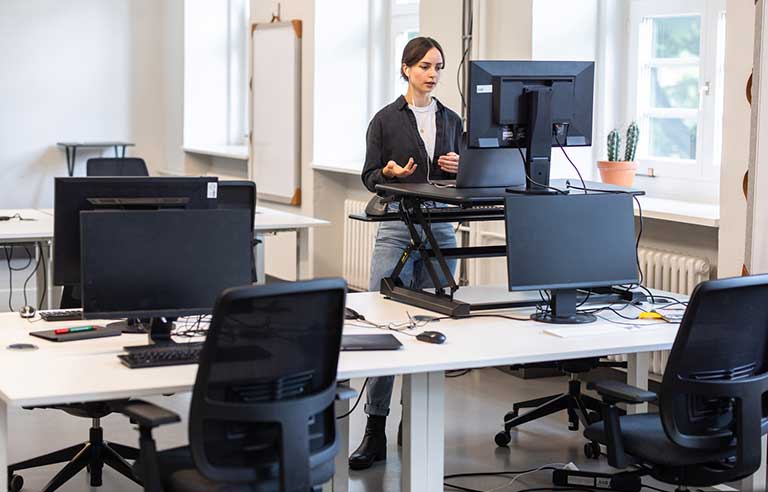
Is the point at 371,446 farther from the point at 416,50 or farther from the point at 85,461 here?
the point at 416,50

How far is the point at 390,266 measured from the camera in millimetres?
4109

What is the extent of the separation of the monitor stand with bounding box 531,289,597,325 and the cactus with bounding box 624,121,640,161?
5.75ft

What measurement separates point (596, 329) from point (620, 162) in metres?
1.86

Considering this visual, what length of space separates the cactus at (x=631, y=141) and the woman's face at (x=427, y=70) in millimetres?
1199

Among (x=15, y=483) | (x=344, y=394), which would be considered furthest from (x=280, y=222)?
(x=344, y=394)

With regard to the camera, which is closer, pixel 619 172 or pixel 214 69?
pixel 619 172

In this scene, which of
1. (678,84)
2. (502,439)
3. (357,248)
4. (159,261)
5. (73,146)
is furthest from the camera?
(73,146)

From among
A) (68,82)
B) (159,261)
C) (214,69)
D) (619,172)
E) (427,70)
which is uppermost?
(214,69)

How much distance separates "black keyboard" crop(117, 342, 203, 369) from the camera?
9.32 ft

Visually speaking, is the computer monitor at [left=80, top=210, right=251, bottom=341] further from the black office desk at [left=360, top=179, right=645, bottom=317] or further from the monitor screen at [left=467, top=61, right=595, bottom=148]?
the monitor screen at [left=467, top=61, right=595, bottom=148]

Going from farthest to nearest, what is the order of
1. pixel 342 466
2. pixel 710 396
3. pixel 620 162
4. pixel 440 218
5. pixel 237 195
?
pixel 620 162 → pixel 237 195 → pixel 440 218 → pixel 342 466 → pixel 710 396

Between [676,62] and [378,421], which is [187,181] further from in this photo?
[676,62]

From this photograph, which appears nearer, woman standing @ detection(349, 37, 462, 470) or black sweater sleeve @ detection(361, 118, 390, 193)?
woman standing @ detection(349, 37, 462, 470)

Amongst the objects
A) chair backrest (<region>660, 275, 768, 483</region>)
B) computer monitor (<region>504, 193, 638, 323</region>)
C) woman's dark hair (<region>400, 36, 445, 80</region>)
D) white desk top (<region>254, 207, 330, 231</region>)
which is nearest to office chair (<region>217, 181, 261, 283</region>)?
white desk top (<region>254, 207, 330, 231</region>)
